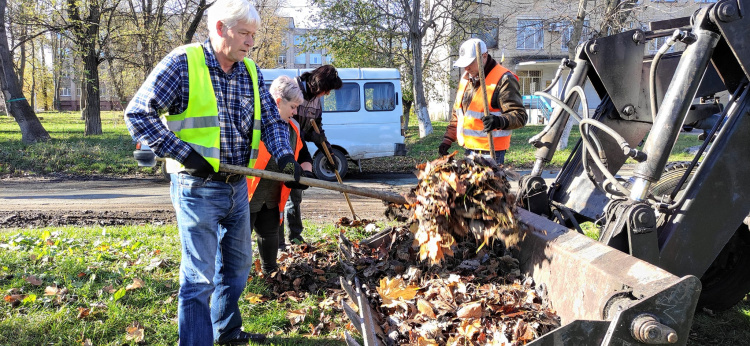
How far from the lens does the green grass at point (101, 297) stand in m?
3.51

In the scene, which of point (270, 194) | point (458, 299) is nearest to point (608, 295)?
point (458, 299)

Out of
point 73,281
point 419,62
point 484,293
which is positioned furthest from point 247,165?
point 419,62

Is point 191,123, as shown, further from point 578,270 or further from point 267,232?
point 578,270

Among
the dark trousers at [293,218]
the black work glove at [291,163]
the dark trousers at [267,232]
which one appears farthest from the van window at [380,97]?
the black work glove at [291,163]

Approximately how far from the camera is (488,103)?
16.2 feet

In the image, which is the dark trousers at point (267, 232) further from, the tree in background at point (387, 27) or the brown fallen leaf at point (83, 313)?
the tree in background at point (387, 27)

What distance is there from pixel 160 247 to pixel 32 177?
24.9 feet

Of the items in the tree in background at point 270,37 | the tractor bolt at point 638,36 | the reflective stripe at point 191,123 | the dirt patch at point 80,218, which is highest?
the tree in background at point 270,37

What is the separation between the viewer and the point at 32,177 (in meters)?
11.1

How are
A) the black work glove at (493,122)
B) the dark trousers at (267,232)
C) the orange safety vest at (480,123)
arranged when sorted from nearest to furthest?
the dark trousers at (267,232) → the black work glove at (493,122) → the orange safety vest at (480,123)

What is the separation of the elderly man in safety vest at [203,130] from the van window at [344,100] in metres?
8.56

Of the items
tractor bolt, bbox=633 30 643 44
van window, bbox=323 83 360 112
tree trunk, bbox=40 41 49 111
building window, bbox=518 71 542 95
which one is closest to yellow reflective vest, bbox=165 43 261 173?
tractor bolt, bbox=633 30 643 44

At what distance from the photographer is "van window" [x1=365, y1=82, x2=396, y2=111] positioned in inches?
471

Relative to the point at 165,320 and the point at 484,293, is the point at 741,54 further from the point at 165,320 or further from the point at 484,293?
the point at 165,320
